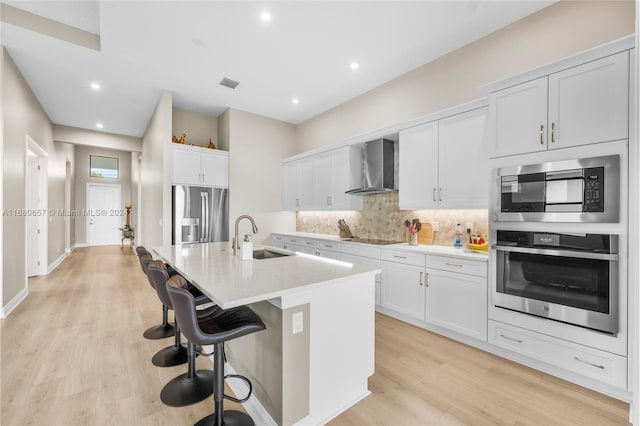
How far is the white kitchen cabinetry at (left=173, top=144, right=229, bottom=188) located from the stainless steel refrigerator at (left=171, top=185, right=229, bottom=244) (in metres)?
0.12

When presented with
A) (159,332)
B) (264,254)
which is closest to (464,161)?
(264,254)

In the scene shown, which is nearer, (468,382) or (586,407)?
(586,407)

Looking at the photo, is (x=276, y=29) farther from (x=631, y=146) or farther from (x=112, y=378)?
(x=112, y=378)

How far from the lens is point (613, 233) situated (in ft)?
6.27

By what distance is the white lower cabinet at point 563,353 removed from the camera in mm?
1913

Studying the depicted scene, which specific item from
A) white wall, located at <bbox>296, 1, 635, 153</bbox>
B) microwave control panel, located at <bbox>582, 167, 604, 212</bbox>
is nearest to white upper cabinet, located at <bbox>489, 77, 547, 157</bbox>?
microwave control panel, located at <bbox>582, 167, 604, 212</bbox>

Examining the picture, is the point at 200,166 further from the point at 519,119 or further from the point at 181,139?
the point at 519,119

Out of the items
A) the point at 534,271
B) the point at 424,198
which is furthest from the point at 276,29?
the point at 534,271

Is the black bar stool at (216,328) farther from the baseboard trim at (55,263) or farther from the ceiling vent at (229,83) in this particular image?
the baseboard trim at (55,263)

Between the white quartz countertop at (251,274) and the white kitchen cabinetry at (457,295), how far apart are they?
1180mm

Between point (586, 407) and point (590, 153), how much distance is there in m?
1.70

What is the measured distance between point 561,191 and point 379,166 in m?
2.10

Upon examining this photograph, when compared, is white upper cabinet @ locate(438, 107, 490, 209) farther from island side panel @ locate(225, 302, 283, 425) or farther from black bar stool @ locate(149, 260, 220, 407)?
black bar stool @ locate(149, 260, 220, 407)

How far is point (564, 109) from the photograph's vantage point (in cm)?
213
